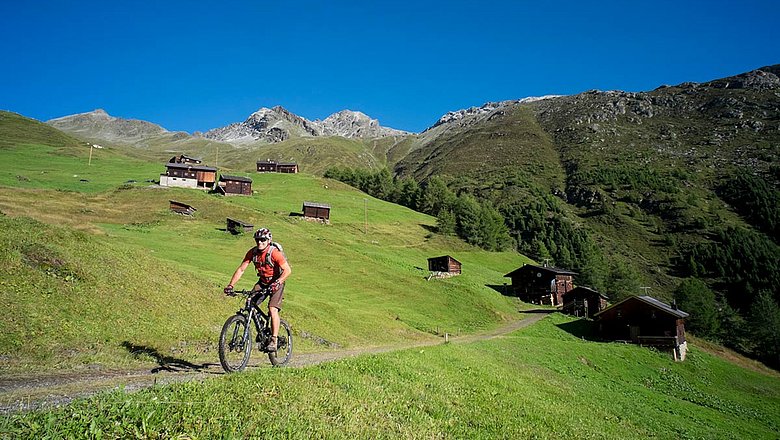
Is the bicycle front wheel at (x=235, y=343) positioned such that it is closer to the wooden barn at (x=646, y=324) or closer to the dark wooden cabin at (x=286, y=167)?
the wooden barn at (x=646, y=324)

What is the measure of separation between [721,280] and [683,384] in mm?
133690

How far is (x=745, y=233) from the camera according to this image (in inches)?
6122

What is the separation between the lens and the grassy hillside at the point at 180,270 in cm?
1505

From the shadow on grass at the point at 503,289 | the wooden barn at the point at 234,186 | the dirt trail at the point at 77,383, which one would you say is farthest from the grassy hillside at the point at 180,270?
the wooden barn at the point at 234,186

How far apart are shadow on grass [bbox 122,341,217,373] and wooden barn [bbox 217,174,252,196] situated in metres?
100

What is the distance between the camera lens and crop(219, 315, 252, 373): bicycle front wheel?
34.5 feet

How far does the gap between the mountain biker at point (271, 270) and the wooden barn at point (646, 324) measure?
5763 cm

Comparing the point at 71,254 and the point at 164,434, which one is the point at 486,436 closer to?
the point at 164,434

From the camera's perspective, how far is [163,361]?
44.1ft

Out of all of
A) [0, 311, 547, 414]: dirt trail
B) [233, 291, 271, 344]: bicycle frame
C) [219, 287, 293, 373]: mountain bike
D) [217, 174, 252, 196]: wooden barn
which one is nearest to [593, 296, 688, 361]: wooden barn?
[219, 287, 293, 373]: mountain bike

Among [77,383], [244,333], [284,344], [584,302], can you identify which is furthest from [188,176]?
[244,333]

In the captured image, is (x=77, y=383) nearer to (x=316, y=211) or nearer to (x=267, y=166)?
(x=316, y=211)

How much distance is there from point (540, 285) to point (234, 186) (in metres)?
82.3

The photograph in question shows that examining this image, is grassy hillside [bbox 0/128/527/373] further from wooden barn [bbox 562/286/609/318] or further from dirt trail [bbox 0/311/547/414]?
wooden barn [bbox 562/286/609/318]
